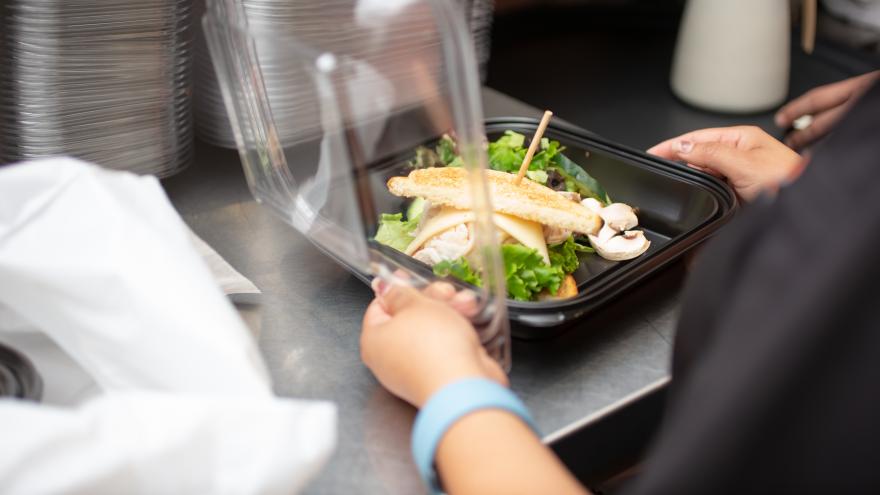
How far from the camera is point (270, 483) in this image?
22.0 inches

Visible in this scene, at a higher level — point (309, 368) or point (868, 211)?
point (868, 211)

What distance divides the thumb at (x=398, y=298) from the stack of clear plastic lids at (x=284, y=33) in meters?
0.21

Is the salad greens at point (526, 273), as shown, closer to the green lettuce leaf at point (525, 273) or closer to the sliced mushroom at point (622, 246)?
the green lettuce leaf at point (525, 273)

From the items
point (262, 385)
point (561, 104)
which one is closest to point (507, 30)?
point (561, 104)

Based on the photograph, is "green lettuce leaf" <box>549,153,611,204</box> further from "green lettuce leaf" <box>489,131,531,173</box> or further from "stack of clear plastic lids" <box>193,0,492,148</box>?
"stack of clear plastic lids" <box>193,0,492,148</box>

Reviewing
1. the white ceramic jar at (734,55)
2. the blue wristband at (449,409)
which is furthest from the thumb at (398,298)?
the white ceramic jar at (734,55)

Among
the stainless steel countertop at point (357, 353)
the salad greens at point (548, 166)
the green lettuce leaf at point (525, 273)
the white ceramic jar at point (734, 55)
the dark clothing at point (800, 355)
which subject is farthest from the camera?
the white ceramic jar at point (734, 55)

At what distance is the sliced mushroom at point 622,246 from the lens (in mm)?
1025

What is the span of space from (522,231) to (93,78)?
0.56 metres

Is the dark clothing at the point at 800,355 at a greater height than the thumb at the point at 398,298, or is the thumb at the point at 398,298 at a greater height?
the dark clothing at the point at 800,355

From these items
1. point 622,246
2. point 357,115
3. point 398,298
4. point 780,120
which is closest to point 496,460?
point 398,298

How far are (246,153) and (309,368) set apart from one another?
0.82ft

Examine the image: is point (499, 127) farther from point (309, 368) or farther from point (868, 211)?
point (868, 211)

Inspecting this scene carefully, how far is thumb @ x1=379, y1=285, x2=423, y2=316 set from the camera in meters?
0.81
